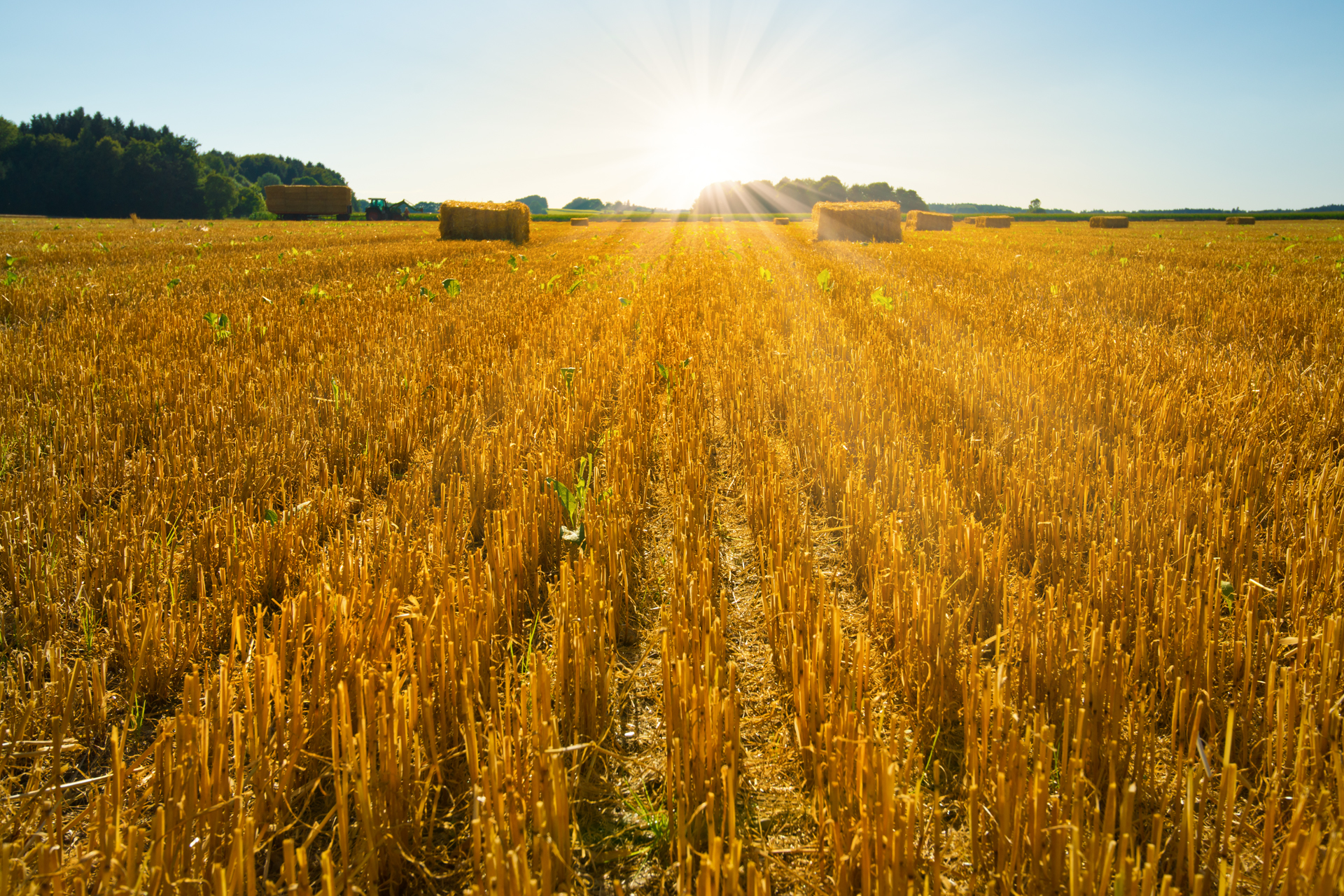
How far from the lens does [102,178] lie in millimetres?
57438

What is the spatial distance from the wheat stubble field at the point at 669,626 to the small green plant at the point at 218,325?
64cm

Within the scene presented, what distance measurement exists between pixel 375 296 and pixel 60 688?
24.0ft

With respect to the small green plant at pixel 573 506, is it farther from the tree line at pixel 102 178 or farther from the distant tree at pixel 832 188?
the distant tree at pixel 832 188

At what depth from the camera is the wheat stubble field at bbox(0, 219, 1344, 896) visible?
4.24ft

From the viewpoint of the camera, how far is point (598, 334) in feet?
22.1

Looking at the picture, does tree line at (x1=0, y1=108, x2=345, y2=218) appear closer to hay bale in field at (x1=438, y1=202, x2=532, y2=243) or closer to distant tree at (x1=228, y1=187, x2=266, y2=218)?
distant tree at (x1=228, y1=187, x2=266, y2=218)

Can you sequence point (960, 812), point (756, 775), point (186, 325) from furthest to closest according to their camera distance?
point (186, 325) < point (756, 775) < point (960, 812)

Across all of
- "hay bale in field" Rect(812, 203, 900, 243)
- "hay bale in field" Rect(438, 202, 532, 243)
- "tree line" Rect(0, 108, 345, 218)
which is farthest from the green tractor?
"hay bale in field" Rect(812, 203, 900, 243)

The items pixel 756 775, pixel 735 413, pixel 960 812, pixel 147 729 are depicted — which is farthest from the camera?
pixel 735 413

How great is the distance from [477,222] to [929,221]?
2747cm

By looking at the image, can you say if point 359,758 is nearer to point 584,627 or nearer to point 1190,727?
point 584,627

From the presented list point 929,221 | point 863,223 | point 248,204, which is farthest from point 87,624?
point 248,204

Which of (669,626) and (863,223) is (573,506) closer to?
(669,626)

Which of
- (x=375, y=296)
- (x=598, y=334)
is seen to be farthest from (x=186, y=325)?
(x=598, y=334)
